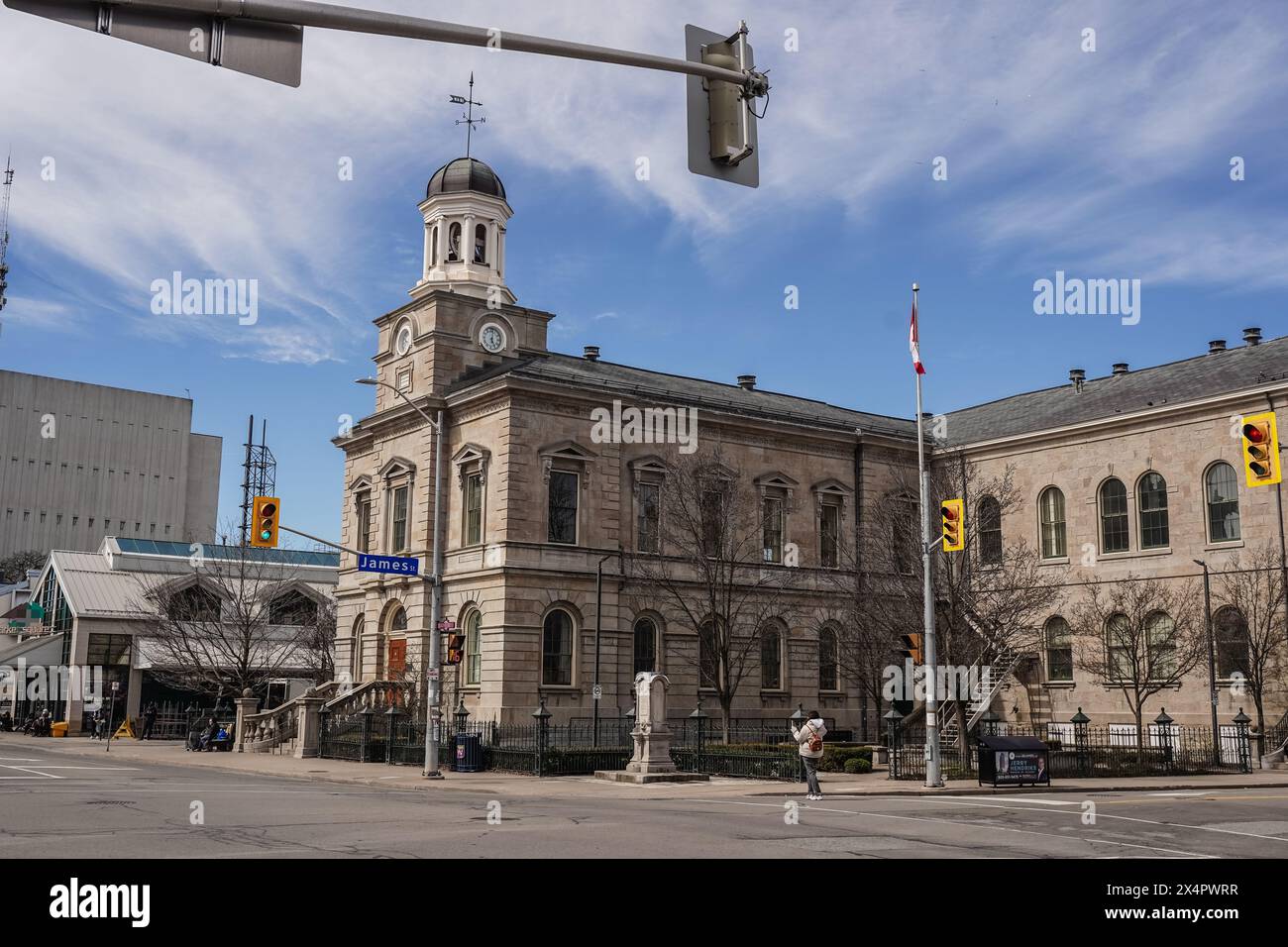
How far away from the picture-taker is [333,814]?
757 inches

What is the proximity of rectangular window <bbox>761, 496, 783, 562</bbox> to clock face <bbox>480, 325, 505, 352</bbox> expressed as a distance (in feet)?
42.1

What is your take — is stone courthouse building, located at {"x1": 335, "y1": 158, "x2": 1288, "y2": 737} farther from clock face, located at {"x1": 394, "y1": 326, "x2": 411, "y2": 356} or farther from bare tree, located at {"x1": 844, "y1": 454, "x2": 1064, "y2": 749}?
bare tree, located at {"x1": 844, "y1": 454, "x2": 1064, "y2": 749}

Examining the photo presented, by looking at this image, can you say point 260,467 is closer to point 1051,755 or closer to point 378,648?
point 378,648

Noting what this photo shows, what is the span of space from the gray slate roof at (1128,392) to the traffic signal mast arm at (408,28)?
4020 cm

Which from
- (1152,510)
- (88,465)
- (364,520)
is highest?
(88,465)

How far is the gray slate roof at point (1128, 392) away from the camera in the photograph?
1810 inches

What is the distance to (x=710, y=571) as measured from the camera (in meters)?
42.8

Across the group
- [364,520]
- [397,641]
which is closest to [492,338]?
[364,520]

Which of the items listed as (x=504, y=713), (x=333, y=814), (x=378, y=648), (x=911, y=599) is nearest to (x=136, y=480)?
(x=378, y=648)

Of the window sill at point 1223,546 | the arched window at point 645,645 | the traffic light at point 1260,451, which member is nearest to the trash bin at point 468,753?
the arched window at point 645,645

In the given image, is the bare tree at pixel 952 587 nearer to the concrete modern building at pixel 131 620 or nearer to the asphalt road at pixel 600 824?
the asphalt road at pixel 600 824

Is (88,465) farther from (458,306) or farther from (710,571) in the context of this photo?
(710,571)

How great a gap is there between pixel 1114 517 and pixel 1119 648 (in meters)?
6.20

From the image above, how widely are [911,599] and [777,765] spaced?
35.8ft
